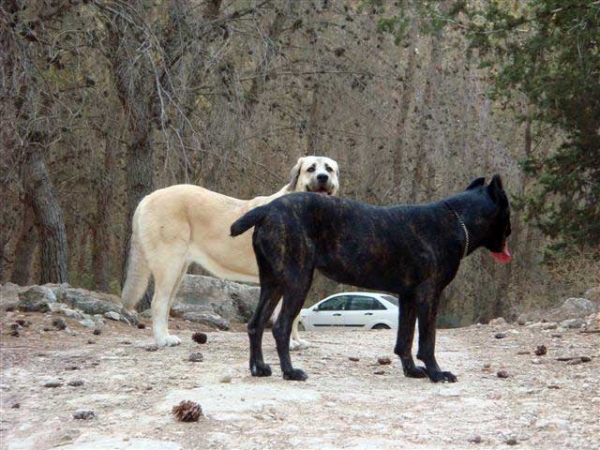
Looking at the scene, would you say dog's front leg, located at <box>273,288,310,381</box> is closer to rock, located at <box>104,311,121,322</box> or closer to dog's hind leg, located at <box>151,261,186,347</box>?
dog's hind leg, located at <box>151,261,186,347</box>

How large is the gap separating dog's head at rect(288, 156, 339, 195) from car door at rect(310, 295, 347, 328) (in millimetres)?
13103

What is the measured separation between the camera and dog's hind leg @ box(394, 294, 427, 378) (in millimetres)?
7980

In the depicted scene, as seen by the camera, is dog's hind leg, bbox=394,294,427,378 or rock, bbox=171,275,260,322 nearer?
dog's hind leg, bbox=394,294,427,378

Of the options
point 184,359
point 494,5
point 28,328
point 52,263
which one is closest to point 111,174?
point 52,263

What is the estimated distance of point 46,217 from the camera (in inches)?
711

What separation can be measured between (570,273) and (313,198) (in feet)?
40.8

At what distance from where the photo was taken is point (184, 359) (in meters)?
8.70

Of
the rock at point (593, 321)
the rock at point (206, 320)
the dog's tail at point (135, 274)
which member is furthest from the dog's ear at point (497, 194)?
the rock at point (206, 320)

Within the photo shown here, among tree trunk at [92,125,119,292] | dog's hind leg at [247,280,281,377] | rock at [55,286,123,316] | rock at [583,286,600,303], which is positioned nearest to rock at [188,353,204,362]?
dog's hind leg at [247,280,281,377]

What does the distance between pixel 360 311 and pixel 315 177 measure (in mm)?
13362

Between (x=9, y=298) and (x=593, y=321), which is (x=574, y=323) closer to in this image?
(x=593, y=321)

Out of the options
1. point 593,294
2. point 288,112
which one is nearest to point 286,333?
point 593,294

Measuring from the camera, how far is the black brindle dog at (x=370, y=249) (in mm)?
7418

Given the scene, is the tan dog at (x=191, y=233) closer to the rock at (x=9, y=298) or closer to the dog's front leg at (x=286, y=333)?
the dog's front leg at (x=286, y=333)
